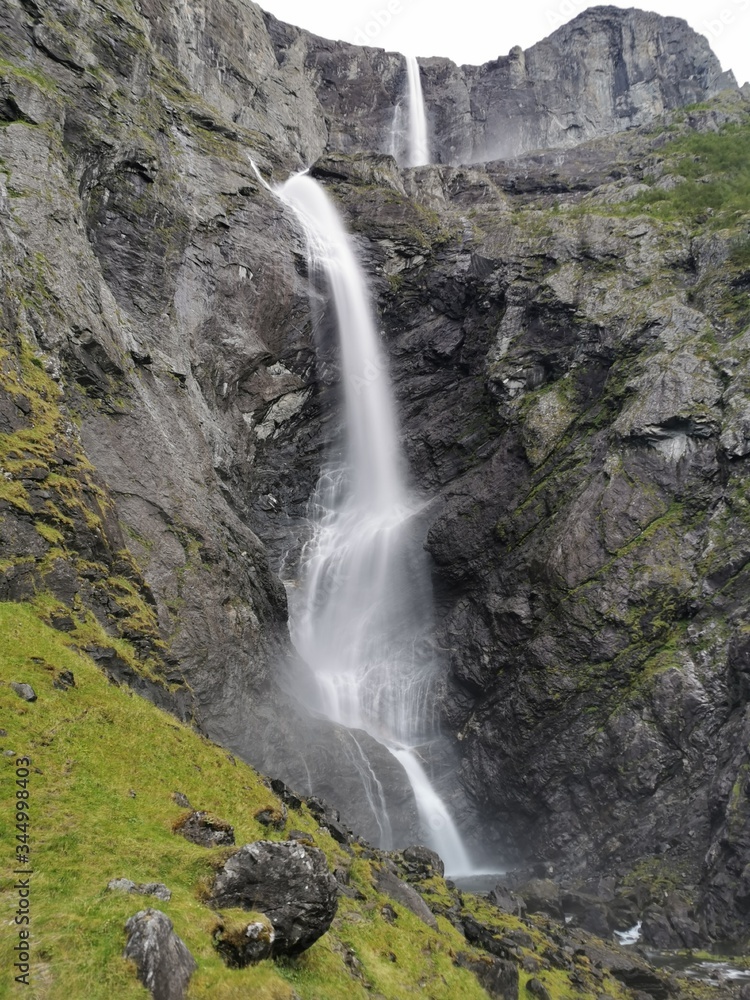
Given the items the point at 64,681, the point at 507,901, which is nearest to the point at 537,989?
the point at 507,901

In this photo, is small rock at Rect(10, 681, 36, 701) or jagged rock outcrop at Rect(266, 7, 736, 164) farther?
jagged rock outcrop at Rect(266, 7, 736, 164)

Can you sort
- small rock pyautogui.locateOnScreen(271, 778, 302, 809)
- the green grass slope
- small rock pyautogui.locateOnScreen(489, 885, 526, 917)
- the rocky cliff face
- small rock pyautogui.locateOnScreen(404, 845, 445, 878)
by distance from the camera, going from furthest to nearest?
the rocky cliff face → small rock pyautogui.locateOnScreen(489, 885, 526, 917) → small rock pyautogui.locateOnScreen(404, 845, 445, 878) → small rock pyautogui.locateOnScreen(271, 778, 302, 809) → the green grass slope

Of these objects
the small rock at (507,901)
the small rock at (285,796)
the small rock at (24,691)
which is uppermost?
the small rock at (24,691)

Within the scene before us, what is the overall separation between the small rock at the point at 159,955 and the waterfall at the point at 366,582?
19699mm

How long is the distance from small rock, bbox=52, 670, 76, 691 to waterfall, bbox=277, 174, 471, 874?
1588 cm

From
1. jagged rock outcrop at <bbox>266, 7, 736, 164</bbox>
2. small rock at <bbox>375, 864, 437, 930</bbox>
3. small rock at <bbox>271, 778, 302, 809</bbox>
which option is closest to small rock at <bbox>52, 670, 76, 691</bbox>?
small rock at <bbox>271, 778, 302, 809</bbox>

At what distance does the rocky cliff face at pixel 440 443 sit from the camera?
20.7m

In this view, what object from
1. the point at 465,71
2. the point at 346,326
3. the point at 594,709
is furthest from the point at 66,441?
the point at 465,71

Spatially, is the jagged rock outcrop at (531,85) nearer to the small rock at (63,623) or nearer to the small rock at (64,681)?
the small rock at (63,623)

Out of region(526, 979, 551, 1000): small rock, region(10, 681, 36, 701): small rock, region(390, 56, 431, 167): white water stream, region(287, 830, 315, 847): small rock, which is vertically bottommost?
region(526, 979, 551, 1000): small rock

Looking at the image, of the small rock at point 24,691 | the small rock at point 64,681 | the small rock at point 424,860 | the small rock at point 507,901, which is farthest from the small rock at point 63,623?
the small rock at point 507,901

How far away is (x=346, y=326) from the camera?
137 feet

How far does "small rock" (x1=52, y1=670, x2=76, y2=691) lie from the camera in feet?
37.2

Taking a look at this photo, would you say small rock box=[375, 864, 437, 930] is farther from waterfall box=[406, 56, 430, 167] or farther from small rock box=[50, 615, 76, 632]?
waterfall box=[406, 56, 430, 167]
